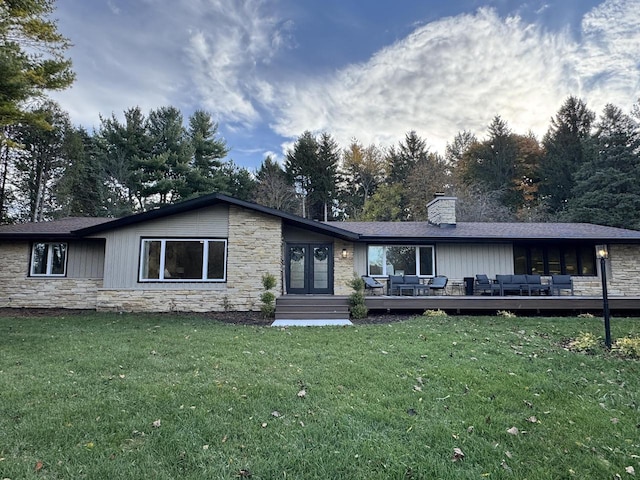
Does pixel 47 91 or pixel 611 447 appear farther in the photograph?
pixel 47 91

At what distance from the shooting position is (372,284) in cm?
1256

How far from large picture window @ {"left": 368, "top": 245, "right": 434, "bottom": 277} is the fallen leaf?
33.8 ft

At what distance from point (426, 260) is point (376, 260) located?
1882 mm

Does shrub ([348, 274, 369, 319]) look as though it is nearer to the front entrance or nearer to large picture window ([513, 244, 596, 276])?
the front entrance

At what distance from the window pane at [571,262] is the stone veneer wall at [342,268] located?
814 centimetres

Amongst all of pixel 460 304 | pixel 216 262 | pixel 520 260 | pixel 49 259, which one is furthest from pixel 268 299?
pixel 520 260

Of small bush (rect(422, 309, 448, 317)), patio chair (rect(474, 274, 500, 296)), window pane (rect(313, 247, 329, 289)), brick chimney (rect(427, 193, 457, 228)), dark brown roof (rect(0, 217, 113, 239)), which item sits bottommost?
small bush (rect(422, 309, 448, 317))

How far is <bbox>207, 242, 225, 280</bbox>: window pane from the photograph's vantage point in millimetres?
11352

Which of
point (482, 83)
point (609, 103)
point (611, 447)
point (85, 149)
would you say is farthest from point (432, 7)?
point (85, 149)

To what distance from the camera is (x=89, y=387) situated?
4.27 meters

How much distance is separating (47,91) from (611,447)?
53.6ft

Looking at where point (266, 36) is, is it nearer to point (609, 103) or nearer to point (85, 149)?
point (85, 149)

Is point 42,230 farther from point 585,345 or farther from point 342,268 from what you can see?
point 585,345

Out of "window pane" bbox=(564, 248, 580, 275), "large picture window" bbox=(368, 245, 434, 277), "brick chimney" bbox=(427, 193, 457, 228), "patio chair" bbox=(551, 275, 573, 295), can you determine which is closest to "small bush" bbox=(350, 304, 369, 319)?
"large picture window" bbox=(368, 245, 434, 277)
